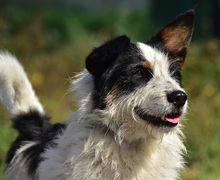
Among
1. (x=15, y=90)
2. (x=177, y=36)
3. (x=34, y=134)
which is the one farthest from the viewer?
(x=15, y=90)

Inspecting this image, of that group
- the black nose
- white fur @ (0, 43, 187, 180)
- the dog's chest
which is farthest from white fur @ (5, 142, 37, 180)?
the black nose

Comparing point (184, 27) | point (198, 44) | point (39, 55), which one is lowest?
point (184, 27)

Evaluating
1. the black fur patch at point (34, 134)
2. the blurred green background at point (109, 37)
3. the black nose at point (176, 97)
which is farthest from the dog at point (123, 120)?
the blurred green background at point (109, 37)

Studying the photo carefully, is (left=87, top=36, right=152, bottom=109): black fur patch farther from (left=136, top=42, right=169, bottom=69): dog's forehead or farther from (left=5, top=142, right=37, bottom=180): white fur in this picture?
(left=5, top=142, right=37, bottom=180): white fur

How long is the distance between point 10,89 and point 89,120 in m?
1.31

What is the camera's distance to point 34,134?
632 cm

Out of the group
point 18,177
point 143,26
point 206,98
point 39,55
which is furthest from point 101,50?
point 143,26

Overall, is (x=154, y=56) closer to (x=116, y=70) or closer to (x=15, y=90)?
(x=116, y=70)

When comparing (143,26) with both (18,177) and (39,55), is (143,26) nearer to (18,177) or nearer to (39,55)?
(39,55)

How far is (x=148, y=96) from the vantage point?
5.25m

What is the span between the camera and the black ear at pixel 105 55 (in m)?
5.36

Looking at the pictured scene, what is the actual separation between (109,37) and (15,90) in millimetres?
9125

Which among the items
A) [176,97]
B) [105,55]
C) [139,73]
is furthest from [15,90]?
[176,97]

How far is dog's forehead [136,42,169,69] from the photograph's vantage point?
5.42m
